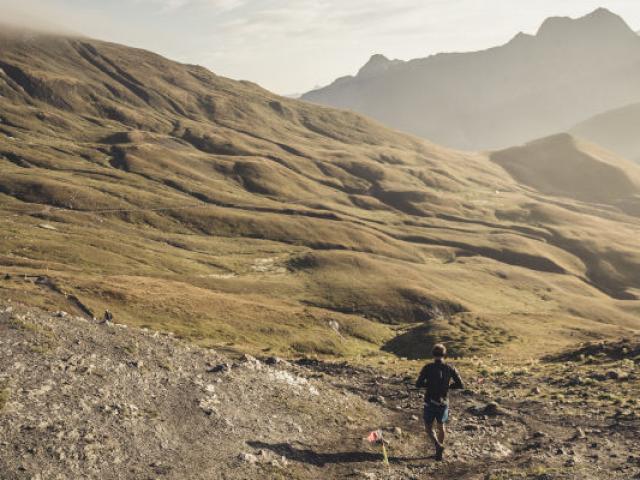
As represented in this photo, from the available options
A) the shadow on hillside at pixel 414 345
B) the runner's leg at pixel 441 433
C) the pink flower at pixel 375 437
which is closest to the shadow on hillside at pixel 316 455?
the pink flower at pixel 375 437

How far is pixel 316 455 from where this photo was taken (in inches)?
730

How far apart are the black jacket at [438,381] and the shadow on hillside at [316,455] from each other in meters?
2.48

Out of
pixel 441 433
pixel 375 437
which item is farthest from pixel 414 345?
pixel 441 433

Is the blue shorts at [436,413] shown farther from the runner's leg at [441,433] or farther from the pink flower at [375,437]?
the pink flower at [375,437]

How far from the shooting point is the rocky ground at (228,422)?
51.3 ft

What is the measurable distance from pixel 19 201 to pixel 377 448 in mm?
176266

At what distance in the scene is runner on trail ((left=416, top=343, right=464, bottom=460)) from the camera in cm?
1875

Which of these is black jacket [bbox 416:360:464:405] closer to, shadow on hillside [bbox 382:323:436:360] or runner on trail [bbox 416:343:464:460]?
runner on trail [bbox 416:343:464:460]

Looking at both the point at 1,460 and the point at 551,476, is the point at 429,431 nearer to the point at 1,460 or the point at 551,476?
the point at 551,476

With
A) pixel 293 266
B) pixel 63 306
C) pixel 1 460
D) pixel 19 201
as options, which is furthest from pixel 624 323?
pixel 19 201

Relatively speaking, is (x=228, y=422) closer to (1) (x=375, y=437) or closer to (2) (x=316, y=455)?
(2) (x=316, y=455)

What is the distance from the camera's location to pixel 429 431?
62.8 feet

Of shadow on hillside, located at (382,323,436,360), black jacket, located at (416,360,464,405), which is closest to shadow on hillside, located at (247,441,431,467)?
black jacket, located at (416,360,464,405)

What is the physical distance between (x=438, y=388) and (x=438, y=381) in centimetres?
24
